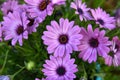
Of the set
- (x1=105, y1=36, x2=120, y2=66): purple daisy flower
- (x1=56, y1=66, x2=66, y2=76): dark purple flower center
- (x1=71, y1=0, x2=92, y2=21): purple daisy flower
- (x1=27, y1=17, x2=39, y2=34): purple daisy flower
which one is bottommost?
(x1=56, y1=66, x2=66, y2=76): dark purple flower center

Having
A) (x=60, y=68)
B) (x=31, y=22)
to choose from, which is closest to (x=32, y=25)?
(x=31, y=22)

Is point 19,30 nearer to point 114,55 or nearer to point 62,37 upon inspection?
point 62,37

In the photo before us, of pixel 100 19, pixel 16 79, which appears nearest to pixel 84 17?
pixel 100 19

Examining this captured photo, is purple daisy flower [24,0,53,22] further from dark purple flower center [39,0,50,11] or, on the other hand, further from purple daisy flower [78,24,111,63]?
purple daisy flower [78,24,111,63]

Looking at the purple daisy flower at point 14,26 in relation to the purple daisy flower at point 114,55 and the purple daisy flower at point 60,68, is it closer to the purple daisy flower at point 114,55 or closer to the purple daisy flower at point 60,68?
the purple daisy flower at point 60,68

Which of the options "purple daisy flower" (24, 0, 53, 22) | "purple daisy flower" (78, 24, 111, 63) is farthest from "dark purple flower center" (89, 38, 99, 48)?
"purple daisy flower" (24, 0, 53, 22)

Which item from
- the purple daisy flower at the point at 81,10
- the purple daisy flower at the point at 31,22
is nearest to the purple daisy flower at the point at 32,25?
the purple daisy flower at the point at 31,22
